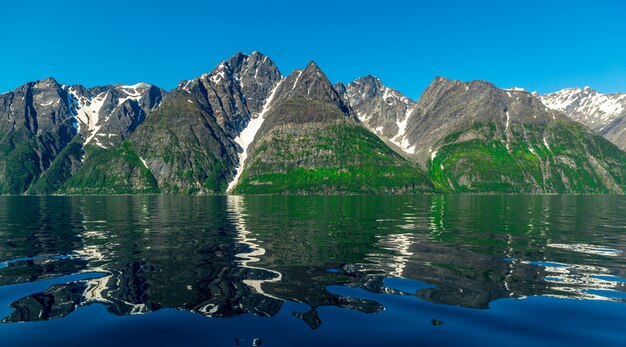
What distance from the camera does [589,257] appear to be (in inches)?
1442

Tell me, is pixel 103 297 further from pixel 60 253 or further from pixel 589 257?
pixel 589 257

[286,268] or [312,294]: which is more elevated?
[312,294]

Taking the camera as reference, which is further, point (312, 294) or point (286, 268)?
point (286, 268)

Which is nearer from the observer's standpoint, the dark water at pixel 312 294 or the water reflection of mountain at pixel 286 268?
the dark water at pixel 312 294

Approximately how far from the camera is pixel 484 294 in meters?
23.5

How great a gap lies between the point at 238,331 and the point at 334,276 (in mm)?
12203

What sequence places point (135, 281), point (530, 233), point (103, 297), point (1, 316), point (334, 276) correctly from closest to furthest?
1. point (1, 316)
2. point (103, 297)
3. point (135, 281)
4. point (334, 276)
5. point (530, 233)

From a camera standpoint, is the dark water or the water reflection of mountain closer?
the dark water

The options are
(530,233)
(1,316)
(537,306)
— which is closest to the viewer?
(1,316)

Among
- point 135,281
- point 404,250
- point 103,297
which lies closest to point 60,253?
point 135,281

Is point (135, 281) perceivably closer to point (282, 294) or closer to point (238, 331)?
point (282, 294)

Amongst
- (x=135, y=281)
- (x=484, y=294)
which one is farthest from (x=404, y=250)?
(x=135, y=281)

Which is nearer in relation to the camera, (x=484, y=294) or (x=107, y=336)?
(x=107, y=336)

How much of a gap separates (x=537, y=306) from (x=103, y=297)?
25.2m
